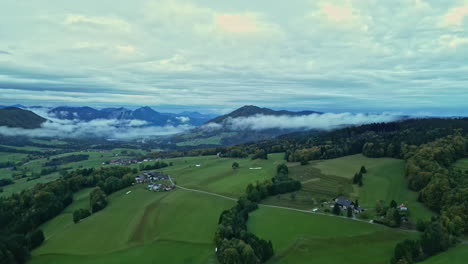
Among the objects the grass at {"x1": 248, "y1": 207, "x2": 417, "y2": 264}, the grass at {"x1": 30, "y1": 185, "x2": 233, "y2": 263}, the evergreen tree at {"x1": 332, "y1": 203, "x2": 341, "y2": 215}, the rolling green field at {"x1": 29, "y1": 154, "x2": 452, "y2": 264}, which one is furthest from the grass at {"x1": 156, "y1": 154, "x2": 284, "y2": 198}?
the evergreen tree at {"x1": 332, "y1": 203, "x2": 341, "y2": 215}

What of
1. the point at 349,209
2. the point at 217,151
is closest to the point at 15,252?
the point at 349,209

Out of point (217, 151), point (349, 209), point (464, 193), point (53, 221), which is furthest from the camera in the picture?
point (217, 151)

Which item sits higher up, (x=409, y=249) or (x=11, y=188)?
(x=409, y=249)

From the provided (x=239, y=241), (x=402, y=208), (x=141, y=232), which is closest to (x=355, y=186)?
(x=402, y=208)

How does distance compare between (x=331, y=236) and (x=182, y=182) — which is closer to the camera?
(x=331, y=236)

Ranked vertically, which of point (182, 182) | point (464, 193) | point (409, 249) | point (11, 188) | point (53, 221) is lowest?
point (11, 188)

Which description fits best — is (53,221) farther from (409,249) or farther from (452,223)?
(452,223)
